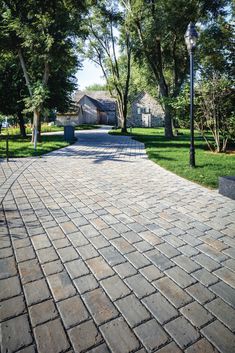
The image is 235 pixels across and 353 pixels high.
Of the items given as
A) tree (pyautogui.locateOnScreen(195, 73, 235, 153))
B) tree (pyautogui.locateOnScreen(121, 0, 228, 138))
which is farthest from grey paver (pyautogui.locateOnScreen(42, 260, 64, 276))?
tree (pyautogui.locateOnScreen(121, 0, 228, 138))

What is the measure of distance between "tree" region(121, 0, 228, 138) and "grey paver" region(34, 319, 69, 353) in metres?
14.3

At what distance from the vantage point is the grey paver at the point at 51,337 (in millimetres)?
1996

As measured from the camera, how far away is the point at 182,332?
2152 mm

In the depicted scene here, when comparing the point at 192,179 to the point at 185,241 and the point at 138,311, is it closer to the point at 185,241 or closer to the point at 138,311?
the point at 185,241

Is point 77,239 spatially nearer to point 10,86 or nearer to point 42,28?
point 42,28

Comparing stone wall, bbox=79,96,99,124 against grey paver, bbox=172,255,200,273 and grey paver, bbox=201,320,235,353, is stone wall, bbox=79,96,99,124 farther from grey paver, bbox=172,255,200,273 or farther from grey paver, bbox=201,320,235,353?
grey paver, bbox=201,320,235,353

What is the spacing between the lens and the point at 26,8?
14.6 metres

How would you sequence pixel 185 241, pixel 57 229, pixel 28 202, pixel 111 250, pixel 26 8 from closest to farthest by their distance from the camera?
1. pixel 111 250
2. pixel 185 241
3. pixel 57 229
4. pixel 28 202
5. pixel 26 8

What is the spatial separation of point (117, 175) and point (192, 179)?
7.72 feet

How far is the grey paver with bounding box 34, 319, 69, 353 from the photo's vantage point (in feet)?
6.55

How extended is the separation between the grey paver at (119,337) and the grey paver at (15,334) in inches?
25.3

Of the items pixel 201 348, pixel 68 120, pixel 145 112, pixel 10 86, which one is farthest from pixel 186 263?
pixel 68 120

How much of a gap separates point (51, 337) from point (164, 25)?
19732 millimetres

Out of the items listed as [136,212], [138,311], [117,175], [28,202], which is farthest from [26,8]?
[138,311]
